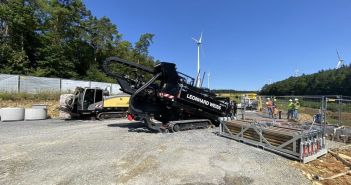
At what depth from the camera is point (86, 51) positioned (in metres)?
40.7

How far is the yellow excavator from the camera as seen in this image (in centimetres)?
1730

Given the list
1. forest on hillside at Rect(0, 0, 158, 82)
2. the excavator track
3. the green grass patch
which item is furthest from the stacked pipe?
forest on hillside at Rect(0, 0, 158, 82)

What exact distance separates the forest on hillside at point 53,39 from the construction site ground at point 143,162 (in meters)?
23.6

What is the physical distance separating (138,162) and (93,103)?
11742 millimetres

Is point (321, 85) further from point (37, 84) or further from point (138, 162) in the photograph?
point (138, 162)

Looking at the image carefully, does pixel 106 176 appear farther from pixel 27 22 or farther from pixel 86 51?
pixel 86 51

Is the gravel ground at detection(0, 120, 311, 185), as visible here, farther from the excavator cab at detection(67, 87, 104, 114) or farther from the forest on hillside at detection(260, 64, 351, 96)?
the forest on hillside at detection(260, 64, 351, 96)

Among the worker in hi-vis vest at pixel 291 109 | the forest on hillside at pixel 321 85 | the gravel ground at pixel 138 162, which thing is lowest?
the gravel ground at pixel 138 162

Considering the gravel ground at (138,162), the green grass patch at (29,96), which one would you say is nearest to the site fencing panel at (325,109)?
the gravel ground at (138,162)

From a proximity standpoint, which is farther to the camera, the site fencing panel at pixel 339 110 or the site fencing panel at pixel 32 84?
the site fencing panel at pixel 32 84

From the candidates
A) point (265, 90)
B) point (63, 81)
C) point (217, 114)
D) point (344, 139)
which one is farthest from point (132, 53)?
point (265, 90)

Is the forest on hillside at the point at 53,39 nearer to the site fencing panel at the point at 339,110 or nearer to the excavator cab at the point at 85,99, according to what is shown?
the excavator cab at the point at 85,99

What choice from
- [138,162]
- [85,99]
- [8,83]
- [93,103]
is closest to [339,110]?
[138,162]

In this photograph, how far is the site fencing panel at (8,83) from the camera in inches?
844
